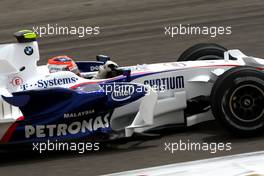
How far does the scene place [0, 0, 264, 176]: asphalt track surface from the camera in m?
7.25

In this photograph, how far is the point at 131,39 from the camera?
13.5 meters

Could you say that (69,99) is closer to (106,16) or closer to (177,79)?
(177,79)

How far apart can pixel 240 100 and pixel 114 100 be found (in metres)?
1.38

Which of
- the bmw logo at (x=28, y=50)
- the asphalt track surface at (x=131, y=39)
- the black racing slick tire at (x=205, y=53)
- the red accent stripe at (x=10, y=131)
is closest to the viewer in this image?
the asphalt track surface at (x=131, y=39)

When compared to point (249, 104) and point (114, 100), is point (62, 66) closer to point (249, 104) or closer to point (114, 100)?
point (114, 100)

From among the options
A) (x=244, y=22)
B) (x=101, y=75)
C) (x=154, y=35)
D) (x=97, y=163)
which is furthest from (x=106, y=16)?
(x=97, y=163)

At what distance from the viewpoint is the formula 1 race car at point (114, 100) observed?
24.5ft
